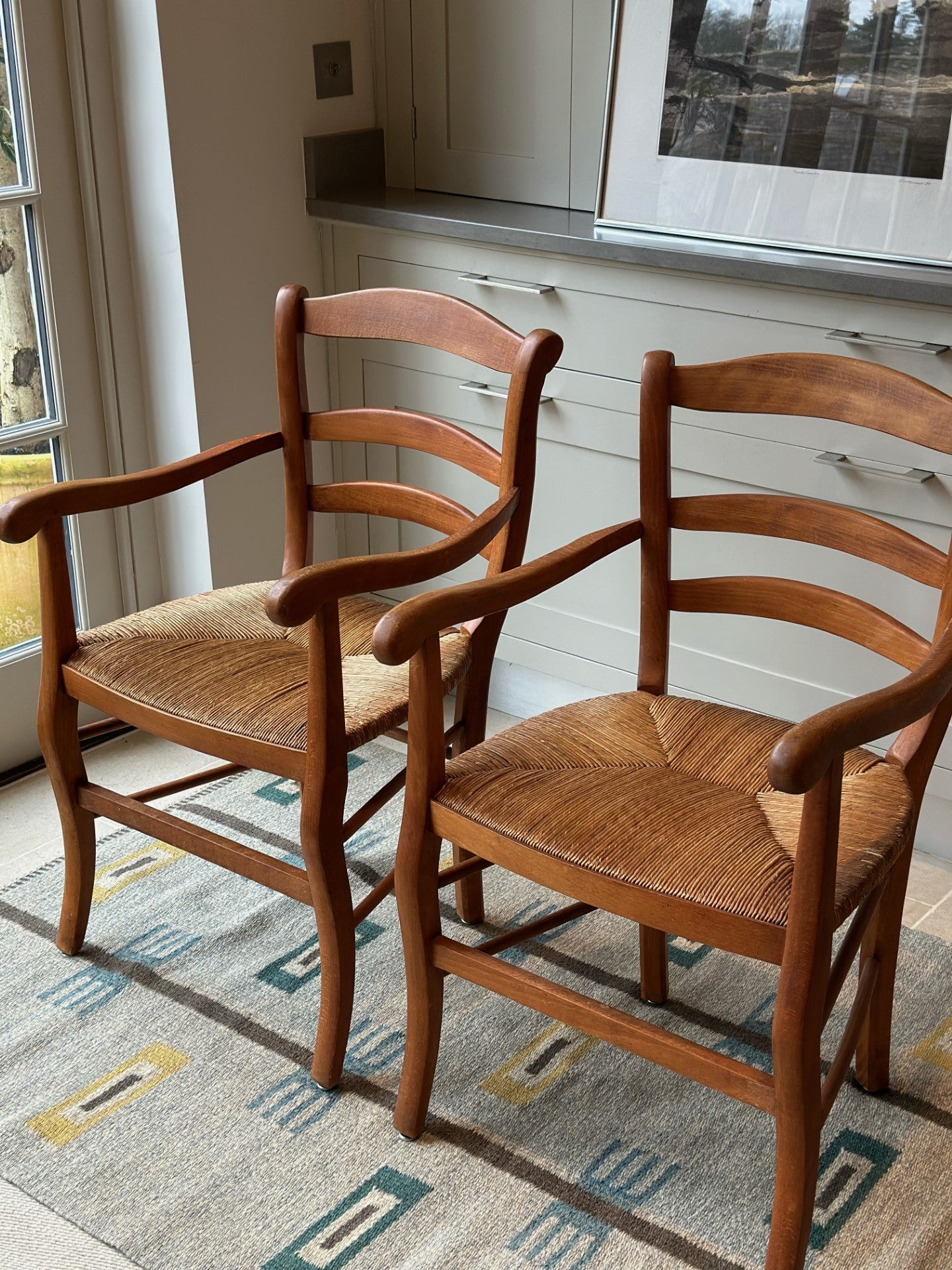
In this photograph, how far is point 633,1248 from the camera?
1440 mm

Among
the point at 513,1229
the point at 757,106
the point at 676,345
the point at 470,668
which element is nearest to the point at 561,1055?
the point at 513,1229

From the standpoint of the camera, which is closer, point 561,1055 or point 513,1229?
point 513,1229

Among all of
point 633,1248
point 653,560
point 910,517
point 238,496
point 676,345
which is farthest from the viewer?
point 238,496

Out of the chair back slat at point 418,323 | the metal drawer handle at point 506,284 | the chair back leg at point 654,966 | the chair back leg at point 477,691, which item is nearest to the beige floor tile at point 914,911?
the chair back leg at point 654,966

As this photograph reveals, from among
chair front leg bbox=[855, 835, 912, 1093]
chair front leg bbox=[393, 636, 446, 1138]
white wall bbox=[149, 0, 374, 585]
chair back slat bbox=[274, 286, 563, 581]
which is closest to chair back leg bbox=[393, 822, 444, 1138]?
chair front leg bbox=[393, 636, 446, 1138]

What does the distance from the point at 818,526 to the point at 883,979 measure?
0.55 m

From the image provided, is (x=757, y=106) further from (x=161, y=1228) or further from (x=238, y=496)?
(x=161, y=1228)

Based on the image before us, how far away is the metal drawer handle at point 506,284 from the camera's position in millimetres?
2225

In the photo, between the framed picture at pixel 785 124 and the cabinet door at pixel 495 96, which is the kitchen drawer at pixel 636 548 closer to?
the framed picture at pixel 785 124

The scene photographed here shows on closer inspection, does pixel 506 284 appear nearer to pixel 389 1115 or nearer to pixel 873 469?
pixel 873 469

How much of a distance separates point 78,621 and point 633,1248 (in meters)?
1.59

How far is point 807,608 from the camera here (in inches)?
62.6

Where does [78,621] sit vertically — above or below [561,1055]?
above

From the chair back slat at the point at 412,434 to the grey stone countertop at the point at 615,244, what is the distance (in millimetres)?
456
